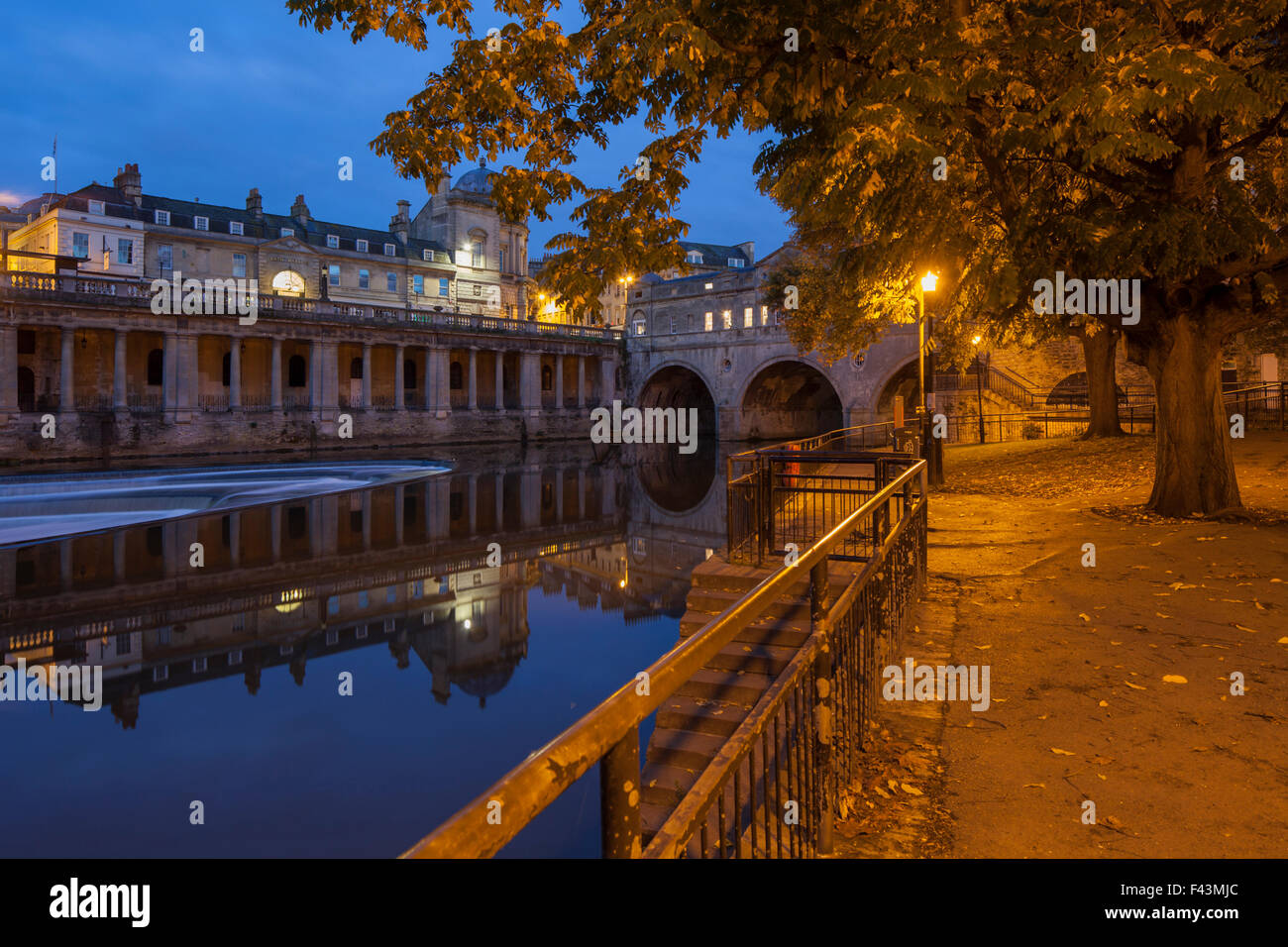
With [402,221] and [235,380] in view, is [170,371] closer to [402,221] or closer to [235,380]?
[235,380]

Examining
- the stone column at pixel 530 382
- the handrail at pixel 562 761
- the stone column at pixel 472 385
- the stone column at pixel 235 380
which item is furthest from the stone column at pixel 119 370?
the handrail at pixel 562 761

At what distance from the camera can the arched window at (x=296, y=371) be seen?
156 feet

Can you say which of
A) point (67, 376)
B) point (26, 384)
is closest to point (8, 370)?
point (67, 376)

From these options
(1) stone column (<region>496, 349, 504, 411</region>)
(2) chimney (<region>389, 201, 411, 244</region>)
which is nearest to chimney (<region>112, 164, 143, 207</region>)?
(2) chimney (<region>389, 201, 411, 244</region>)

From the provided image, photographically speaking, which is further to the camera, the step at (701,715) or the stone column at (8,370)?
the stone column at (8,370)

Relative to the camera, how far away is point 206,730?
24.1ft

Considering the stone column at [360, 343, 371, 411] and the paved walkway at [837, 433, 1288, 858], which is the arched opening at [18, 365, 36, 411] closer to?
the stone column at [360, 343, 371, 411]

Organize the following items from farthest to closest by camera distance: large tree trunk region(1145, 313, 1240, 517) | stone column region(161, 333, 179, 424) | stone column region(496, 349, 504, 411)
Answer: stone column region(496, 349, 504, 411) → stone column region(161, 333, 179, 424) → large tree trunk region(1145, 313, 1240, 517)

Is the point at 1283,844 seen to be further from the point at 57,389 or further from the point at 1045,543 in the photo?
the point at 57,389

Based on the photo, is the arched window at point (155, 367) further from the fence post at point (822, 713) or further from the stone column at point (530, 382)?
the fence post at point (822, 713)

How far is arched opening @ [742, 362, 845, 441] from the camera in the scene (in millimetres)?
52406

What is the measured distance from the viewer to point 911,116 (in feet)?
20.8

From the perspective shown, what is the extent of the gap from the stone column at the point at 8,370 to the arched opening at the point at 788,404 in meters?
38.7
